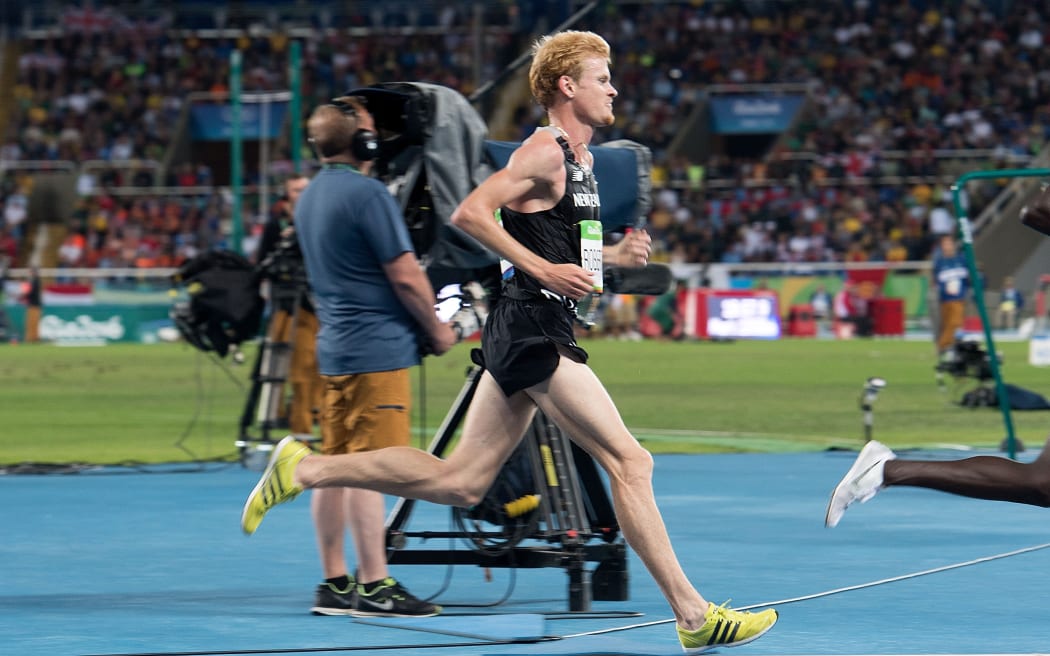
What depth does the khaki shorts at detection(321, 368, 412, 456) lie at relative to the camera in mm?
6816

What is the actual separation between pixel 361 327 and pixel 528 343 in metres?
1.10

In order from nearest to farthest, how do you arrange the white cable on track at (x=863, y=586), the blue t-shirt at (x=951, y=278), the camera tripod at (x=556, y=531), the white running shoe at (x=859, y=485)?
the white running shoe at (x=859, y=485) → the white cable on track at (x=863, y=586) → the camera tripod at (x=556, y=531) → the blue t-shirt at (x=951, y=278)

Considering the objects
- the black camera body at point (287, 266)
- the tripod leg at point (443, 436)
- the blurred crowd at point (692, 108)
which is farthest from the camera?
the blurred crowd at point (692, 108)

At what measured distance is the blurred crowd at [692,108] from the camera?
145ft

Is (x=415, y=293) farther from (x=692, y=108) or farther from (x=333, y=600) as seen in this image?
(x=692, y=108)

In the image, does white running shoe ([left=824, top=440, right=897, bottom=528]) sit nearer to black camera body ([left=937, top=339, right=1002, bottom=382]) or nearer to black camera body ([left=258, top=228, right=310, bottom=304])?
black camera body ([left=258, top=228, right=310, bottom=304])

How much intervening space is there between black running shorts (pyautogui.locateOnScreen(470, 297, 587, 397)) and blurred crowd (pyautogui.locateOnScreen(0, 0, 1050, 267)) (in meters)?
35.0

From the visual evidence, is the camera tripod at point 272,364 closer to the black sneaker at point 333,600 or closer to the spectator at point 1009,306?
the black sneaker at point 333,600

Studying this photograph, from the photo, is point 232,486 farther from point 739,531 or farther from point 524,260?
point 524,260

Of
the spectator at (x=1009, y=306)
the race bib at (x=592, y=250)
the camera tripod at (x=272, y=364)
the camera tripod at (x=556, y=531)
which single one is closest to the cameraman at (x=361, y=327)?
the camera tripod at (x=556, y=531)

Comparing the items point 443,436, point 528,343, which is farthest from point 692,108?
point 528,343

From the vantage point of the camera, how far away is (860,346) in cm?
3350

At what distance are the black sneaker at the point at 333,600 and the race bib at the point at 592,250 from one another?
1.77 metres

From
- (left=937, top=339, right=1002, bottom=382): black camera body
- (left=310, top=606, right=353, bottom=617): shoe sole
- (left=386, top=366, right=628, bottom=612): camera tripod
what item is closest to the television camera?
(left=937, top=339, right=1002, bottom=382): black camera body
